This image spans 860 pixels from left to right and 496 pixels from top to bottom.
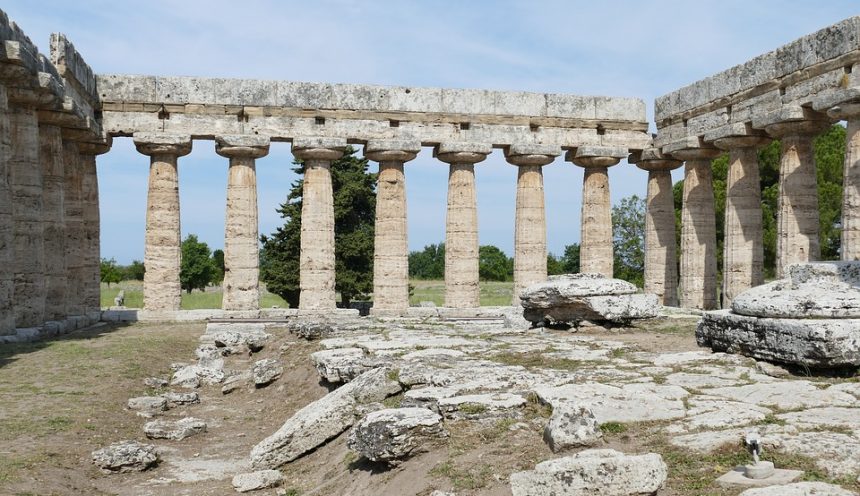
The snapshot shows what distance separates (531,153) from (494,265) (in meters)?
52.8

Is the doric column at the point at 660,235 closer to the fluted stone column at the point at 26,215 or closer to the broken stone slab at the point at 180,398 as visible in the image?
the broken stone slab at the point at 180,398

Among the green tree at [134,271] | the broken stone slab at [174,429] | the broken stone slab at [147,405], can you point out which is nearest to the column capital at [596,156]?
the broken stone slab at [147,405]

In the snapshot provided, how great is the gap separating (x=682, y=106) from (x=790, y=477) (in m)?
21.3

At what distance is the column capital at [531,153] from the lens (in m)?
26.1

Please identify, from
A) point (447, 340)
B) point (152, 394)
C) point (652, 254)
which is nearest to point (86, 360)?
point (152, 394)

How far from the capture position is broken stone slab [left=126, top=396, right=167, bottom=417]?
1258 centimetres

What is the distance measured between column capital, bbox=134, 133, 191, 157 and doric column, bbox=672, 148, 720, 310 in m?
14.9

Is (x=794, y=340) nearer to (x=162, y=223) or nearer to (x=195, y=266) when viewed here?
(x=162, y=223)

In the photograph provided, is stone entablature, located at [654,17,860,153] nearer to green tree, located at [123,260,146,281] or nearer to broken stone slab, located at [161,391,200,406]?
broken stone slab, located at [161,391,200,406]

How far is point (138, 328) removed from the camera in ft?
72.3

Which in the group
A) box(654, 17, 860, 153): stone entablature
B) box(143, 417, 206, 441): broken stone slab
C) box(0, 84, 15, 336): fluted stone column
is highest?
box(654, 17, 860, 153): stone entablature

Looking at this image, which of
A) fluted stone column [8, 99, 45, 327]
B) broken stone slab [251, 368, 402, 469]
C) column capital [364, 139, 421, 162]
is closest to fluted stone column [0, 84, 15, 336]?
fluted stone column [8, 99, 45, 327]

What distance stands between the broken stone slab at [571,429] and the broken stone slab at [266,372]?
8.14 metres

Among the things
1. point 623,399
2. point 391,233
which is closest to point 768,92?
point 391,233
